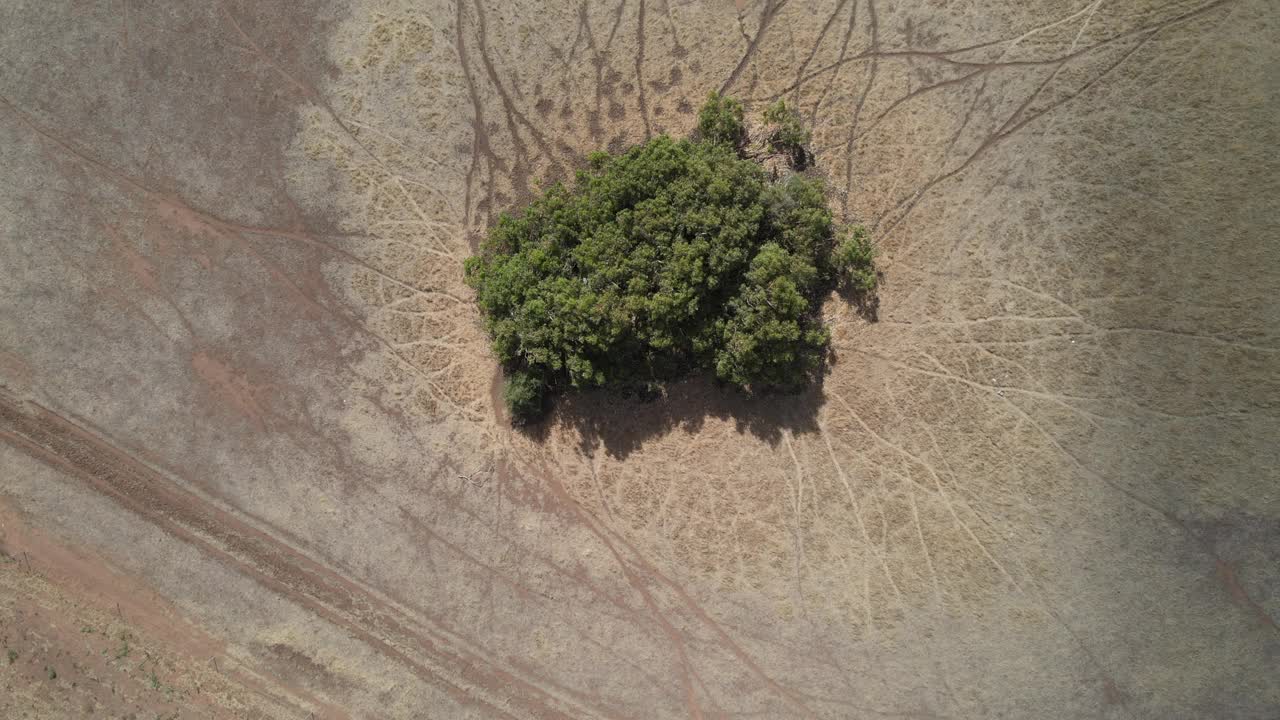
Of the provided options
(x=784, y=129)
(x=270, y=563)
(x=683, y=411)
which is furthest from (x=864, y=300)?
(x=270, y=563)

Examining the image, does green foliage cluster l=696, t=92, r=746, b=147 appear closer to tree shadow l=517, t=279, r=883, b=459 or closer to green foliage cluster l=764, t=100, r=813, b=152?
green foliage cluster l=764, t=100, r=813, b=152

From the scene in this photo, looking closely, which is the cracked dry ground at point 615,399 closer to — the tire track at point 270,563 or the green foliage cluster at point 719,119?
the tire track at point 270,563

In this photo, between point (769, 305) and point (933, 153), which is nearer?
point (769, 305)

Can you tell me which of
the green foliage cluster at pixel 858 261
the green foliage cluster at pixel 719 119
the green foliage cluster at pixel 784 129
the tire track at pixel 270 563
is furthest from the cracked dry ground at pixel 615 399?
the green foliage cluster at pixel 719 119

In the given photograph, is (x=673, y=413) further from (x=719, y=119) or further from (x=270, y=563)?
(x=270, y=563)

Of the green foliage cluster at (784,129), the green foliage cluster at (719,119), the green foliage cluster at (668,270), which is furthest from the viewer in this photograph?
the green foliage cluster at (784,129)

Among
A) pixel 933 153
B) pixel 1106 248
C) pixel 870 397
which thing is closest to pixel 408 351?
pixel 870 397

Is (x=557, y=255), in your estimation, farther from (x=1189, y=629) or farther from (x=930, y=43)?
(x=1189, y=629)
